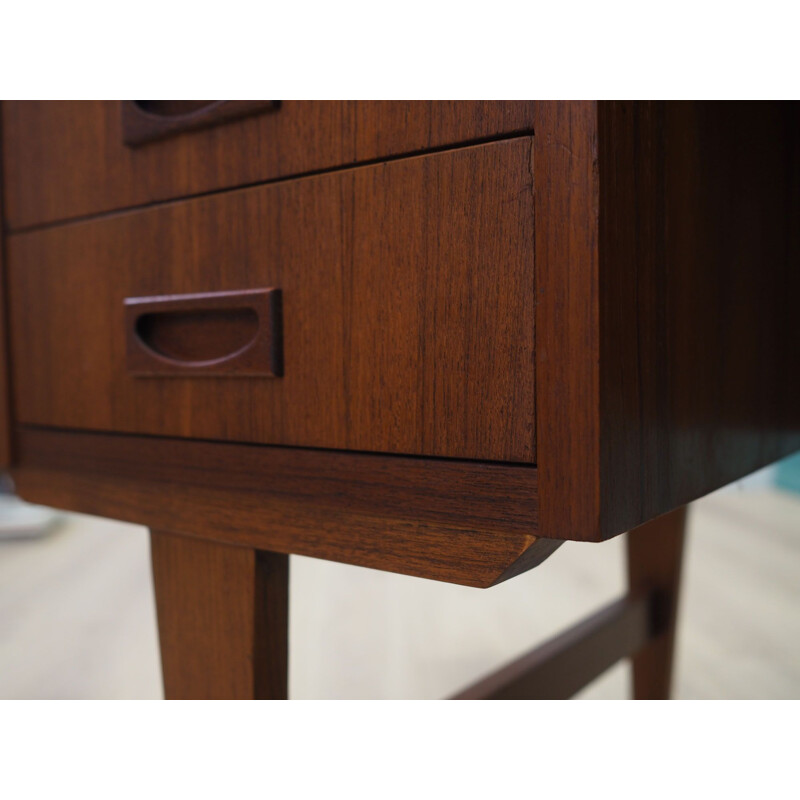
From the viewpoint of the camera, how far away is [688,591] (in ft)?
2.75

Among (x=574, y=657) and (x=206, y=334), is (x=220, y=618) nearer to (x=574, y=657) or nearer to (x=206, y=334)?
(x=206, y=334)

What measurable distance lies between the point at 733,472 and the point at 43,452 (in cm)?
33

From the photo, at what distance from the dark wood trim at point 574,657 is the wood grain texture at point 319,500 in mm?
214

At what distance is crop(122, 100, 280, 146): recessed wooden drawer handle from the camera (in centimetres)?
28

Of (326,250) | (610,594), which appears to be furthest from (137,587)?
(326,250)

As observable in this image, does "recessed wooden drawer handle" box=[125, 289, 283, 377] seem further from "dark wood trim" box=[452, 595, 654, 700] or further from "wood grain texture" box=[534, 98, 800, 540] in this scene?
"dark wood trim" box=[452, 595, 654, 700]

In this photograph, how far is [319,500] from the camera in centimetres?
27

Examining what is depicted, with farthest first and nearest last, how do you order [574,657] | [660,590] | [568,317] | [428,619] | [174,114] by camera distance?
1. [428,619]
2. [660,590]
3. [574,657]
4. [174,114]
5. [568,317]

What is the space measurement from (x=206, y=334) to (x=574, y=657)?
1.20 feet

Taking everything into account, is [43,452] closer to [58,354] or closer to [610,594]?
[58,354]

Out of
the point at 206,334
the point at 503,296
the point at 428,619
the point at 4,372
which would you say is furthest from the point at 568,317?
the point at 428,619

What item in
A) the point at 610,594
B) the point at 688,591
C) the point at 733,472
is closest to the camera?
the point at 733,472

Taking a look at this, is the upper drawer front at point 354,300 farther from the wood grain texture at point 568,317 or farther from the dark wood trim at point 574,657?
the dark wood trim at point 574,657

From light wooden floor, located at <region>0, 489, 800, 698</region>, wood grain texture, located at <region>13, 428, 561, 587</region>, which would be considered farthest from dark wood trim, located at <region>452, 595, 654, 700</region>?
wood grain texture, located at <region>13, 428, 561, 587</region>
